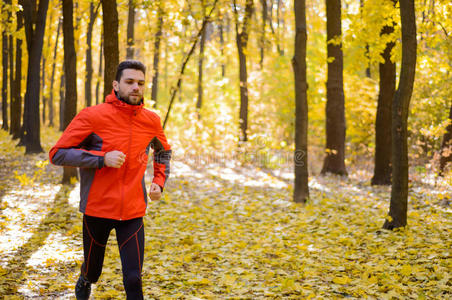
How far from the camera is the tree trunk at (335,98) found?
12.0m

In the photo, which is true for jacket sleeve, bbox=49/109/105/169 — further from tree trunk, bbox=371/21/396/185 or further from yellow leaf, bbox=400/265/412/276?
tree trunk, bbox=371/21/396/185

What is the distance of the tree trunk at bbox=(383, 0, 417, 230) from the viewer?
650 cm

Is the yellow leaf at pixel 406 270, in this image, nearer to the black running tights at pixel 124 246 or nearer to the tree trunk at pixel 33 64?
the black running tights at pixel 124 246

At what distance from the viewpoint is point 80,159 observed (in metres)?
3.18

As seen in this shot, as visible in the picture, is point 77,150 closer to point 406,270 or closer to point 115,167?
point 115,167

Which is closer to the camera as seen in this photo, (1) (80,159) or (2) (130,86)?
(1) (80,159)

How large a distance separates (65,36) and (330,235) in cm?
773

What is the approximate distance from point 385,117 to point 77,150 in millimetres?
9600

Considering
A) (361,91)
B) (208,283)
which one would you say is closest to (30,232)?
(208,283)

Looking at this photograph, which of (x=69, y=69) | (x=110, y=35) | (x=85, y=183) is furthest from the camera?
(x=69, y=69)

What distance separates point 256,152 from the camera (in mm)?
Answer: 16500

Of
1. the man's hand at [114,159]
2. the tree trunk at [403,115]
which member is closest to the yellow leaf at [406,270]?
the tree trunk at [403,115]

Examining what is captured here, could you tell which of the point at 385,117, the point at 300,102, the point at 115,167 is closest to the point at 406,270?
the point at 115,167

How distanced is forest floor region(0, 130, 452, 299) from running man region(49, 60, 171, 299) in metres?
1.50
